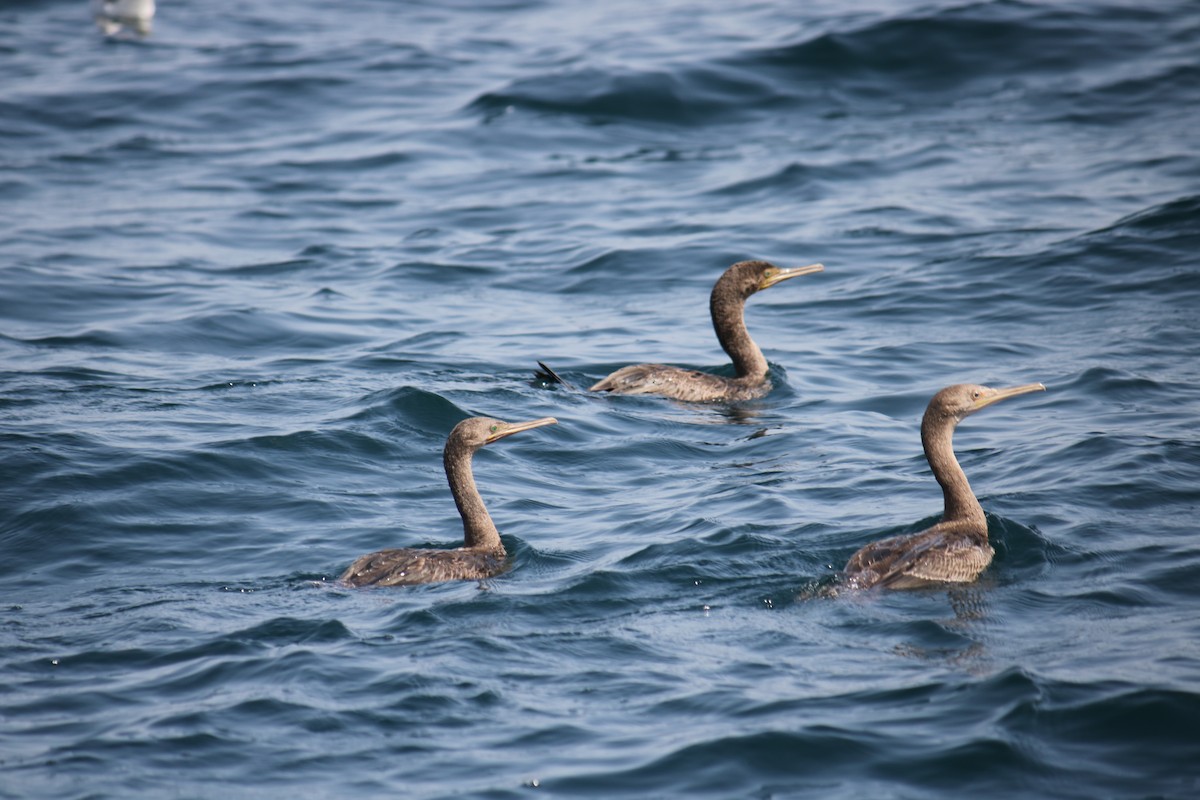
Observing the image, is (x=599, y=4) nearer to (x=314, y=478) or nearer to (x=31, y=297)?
(x=31, y=297)

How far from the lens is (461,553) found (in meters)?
9.23

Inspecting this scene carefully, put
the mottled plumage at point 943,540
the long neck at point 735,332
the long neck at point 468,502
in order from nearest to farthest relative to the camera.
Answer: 1. the mottled plumage at point 943,540
2. the long neck at point 468,502
3. the long neck at point 735,332

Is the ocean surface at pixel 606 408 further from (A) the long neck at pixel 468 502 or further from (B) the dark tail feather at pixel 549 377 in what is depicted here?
(A) the long neck at pixel 468 502

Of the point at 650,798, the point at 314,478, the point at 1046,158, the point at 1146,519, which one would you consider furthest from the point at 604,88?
the point at 650,798

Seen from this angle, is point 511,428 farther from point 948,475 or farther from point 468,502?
point 948,475

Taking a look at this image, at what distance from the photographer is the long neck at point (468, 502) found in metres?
9.59

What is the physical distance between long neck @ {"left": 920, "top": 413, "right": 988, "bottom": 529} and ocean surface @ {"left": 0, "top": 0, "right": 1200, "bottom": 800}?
283mm

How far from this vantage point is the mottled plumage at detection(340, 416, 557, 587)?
8.84 meters

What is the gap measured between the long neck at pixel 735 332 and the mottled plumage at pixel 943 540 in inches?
176

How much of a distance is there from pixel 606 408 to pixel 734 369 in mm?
1978

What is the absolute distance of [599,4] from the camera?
104ft

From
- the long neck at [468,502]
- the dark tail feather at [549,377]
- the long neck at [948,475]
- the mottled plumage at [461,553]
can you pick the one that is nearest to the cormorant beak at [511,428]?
the mottled plumage at [461,553]

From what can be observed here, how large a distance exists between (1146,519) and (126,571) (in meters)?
6.61

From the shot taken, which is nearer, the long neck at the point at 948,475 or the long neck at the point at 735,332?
the long neck at the point at 948,475
